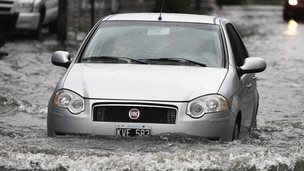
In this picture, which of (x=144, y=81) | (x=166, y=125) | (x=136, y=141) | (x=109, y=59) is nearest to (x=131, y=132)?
(x=136, y=141)

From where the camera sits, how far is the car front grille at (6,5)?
23.1m

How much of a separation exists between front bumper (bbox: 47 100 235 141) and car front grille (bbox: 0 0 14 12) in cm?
1489

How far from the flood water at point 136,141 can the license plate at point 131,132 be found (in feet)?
0.26

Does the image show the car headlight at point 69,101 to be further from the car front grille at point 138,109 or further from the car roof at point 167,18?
the car roof at point 167,18

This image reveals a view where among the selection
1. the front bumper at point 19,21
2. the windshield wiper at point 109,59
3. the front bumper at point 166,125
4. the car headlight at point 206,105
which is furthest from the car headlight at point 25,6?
the car headlight at point 206,105

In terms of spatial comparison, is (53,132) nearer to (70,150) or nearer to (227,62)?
(70,150)

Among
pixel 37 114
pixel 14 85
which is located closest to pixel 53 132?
pixel 37 114

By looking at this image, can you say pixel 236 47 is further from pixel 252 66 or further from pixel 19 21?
pixel 19 21

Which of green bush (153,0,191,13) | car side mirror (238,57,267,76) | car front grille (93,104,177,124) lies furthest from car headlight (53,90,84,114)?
green bush (153,0,191,13)

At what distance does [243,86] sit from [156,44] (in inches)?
38.6

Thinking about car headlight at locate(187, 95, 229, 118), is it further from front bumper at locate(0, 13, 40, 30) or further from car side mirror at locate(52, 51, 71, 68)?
front bumper at locate(0, 13, 40, 30)

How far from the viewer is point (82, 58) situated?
9.66 m

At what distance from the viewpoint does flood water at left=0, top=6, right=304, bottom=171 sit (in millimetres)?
7531

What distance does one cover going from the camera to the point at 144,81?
28.2ft
